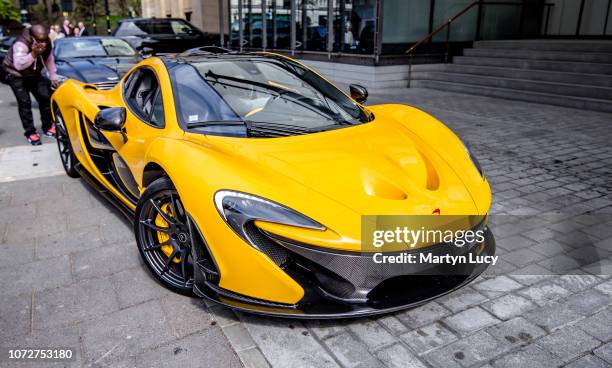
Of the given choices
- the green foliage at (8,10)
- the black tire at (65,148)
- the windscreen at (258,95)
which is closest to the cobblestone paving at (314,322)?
the black tire at (65,148)

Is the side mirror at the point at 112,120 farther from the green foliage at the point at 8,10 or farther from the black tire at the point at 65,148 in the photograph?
the green foliage at the point at 8,10

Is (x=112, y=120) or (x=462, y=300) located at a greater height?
(x=112, y=120)

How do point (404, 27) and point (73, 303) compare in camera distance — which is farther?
point (404, 27)

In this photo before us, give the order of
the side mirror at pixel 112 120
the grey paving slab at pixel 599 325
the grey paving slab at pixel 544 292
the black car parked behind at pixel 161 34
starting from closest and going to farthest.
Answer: the grey paving slab at pixel 599 325 < the grey paving slab at pixel 544 292 < the side mirror at pixel 112 120 < the black car parked behind at pixel 161 34

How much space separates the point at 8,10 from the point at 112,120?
218 ft

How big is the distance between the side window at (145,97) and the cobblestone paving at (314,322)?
1026mm

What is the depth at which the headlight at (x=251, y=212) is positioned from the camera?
2.41 meters

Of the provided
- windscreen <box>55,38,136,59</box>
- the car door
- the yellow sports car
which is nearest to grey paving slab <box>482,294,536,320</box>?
the yellow sports car

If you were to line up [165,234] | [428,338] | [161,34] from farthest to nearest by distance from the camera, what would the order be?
[161,34]
[165,234]
[428,338]

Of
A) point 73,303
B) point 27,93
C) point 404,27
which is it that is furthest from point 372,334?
point 404,27

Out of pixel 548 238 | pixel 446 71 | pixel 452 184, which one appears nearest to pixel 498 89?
pixel 446 71

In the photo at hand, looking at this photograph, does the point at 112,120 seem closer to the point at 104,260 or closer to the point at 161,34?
the point at 104,260

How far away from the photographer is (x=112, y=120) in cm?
367

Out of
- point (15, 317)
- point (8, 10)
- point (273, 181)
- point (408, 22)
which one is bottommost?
point (15, 317)
